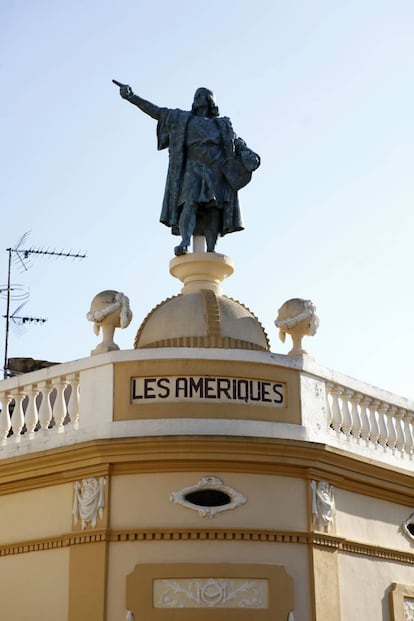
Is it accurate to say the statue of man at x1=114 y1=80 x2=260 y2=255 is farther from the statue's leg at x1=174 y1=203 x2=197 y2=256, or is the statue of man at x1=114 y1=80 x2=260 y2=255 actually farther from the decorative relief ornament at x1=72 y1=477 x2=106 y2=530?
the decorative relief ornament at x1=72 y1=477 x2=106 y2=530

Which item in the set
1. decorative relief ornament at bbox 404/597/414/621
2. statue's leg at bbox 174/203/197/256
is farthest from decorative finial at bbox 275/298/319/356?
decorative relief ornament at bbox 404/597/414/621

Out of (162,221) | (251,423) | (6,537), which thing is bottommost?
(6,537)

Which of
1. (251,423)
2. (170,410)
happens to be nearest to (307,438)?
(251,423)

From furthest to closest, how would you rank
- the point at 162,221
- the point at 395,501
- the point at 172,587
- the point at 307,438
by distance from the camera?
the point at 162,221 < the point at 395,501 < the point at 307,438 < the point at 172,587

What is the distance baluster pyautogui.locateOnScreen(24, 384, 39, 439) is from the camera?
14.6 metres

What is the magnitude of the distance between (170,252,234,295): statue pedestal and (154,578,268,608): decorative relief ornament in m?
4.39

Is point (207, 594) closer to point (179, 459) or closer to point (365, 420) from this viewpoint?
point (179, 459)

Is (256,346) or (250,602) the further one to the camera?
(256,346)

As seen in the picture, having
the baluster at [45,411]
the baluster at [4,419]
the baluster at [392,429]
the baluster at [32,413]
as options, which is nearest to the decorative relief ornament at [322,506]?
the baluster at [392,429]

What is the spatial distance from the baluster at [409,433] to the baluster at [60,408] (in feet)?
15.1

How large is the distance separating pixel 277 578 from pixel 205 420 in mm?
1844

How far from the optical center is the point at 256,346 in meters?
15.5

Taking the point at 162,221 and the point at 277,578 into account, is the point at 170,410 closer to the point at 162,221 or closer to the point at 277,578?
the point at 277,578

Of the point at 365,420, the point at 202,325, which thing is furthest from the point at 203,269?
the point at 365,420
